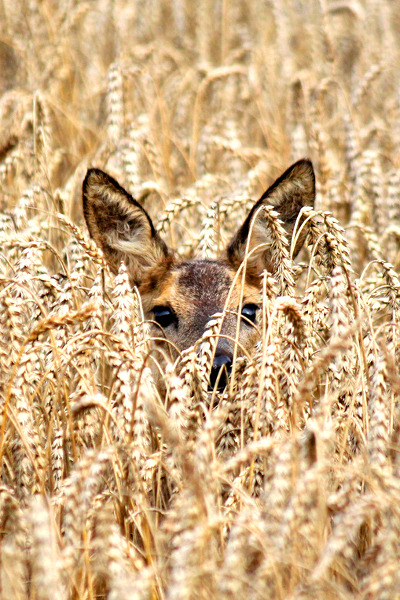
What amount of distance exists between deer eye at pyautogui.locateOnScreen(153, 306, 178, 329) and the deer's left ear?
65 centimetres

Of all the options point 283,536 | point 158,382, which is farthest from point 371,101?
point 283,536

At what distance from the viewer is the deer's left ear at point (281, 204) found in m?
5.18

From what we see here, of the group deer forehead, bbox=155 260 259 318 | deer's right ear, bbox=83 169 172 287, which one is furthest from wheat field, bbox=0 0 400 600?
deer forehead, bbox=155 260 259 318

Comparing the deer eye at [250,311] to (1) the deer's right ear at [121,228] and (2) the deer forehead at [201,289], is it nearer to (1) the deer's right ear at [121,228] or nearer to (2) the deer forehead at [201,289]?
(2) the deer forehead at [201,289]

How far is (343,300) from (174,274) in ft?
7.86

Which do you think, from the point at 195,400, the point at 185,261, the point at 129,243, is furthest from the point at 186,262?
the point at 195,400

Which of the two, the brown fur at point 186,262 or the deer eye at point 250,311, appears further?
the deer eye at point 250,311

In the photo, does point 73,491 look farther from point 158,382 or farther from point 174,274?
point 174,274

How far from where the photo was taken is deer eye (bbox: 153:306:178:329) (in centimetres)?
548

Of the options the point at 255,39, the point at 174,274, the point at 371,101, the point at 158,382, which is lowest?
the point at 158,382

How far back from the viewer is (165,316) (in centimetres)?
552

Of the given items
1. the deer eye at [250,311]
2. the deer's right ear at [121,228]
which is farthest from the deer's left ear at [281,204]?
the deer's right ear at [121,228]

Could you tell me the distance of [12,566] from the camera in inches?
101

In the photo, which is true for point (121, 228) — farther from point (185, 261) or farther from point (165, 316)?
point (165, 316)
